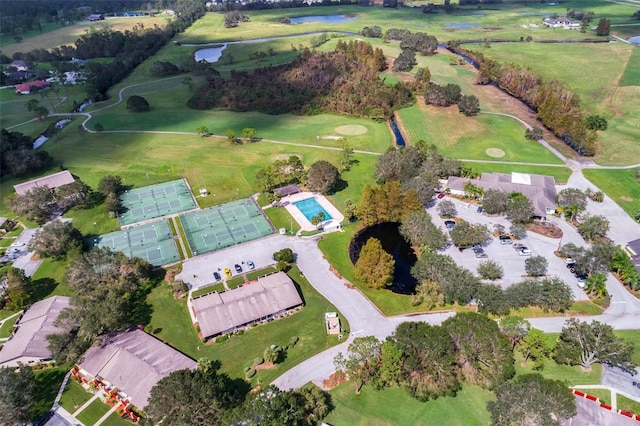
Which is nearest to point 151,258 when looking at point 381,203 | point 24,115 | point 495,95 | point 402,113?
point 381,203

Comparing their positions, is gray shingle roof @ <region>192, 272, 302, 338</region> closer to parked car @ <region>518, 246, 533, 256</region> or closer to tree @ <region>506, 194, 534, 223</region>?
parked car @ <region>518, 246, 533, 256</region>

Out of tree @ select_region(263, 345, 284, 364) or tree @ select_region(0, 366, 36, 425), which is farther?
tree @ select_region(263, 345, 284, 364)

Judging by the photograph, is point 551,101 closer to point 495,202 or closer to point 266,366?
point 495,202

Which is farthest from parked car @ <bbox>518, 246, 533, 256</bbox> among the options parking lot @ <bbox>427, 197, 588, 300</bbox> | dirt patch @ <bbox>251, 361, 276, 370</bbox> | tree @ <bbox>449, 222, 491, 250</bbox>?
dirt patch @ <bbox>251, 361, 276, 370</bbox>

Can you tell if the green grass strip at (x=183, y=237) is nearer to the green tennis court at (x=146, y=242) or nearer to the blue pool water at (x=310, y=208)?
the green tennis court at (x=146, y=242)

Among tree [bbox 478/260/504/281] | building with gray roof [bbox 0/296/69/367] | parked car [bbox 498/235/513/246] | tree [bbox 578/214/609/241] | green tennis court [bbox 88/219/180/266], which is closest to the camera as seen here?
building with gray roof [bbox 0/296/69/367]

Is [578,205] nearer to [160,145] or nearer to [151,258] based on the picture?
[151,258]

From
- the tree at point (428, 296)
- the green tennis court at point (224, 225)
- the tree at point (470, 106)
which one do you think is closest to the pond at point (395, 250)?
the tree at point (428, 296)
